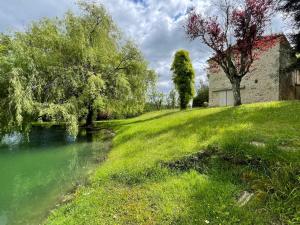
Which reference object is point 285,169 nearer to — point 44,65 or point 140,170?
point 140,170

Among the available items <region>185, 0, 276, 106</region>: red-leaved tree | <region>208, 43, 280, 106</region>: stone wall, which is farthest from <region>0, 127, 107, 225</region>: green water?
<region>208, 43, 280, 106</region>: stone wall

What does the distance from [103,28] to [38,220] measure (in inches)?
613

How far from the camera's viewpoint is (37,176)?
7.97 metres

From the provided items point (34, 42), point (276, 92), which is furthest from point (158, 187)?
point (276, 92)

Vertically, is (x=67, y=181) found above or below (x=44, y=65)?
below

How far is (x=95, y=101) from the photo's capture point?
15.4 m

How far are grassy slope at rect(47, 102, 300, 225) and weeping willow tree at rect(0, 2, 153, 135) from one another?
6622mm

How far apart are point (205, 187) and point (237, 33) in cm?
1039

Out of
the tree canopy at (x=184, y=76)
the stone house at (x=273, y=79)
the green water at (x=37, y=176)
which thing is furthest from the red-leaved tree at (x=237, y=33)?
the tree canopy at (x=184, y=76)

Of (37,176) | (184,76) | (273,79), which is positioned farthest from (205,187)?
(184,76)

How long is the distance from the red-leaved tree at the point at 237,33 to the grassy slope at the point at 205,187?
21.7 feet

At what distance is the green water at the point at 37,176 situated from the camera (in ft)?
17.6

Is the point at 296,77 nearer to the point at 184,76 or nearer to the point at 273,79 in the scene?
the point at 273,79

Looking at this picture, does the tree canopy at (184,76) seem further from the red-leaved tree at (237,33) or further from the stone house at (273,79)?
the red-leaved tree at (237,33)
